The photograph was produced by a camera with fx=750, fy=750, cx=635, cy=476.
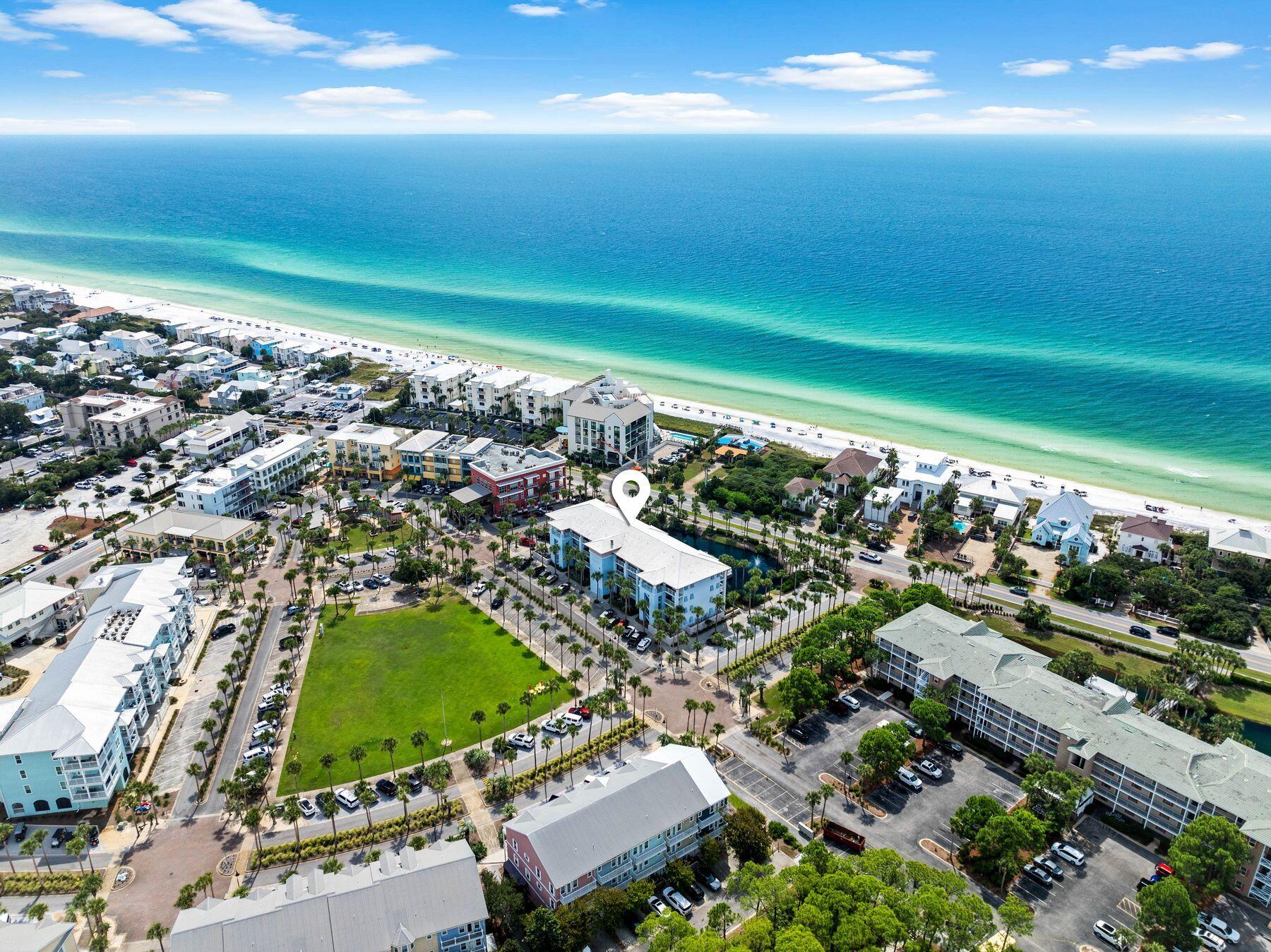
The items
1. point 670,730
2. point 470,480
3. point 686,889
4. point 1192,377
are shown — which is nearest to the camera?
point 686,889

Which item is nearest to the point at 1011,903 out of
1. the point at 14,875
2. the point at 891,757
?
the point at 891,757

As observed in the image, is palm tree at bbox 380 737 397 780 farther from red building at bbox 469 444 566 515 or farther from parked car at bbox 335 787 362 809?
red building at bbox 469 444 566 515

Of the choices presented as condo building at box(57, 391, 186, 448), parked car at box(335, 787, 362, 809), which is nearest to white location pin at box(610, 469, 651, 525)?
parked car at box(335, 787, 362, 809)

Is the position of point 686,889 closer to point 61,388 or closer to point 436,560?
point 436,560

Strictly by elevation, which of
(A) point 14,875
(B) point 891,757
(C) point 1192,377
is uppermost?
(C) point 1192,377

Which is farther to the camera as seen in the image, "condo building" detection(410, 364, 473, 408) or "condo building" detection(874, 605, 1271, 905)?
"condo building" detection(410, 364, 473, 408)
